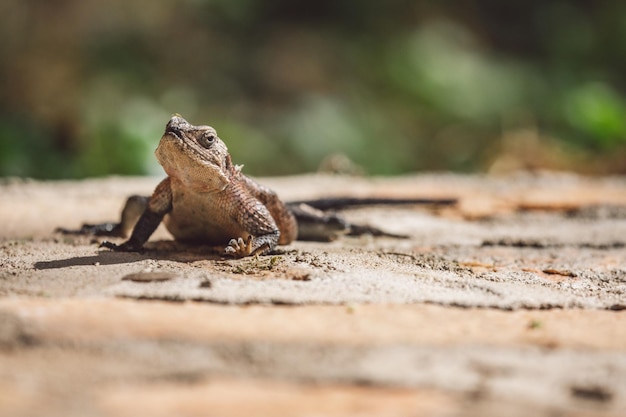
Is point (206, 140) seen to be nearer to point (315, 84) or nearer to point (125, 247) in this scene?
point (125, 247)

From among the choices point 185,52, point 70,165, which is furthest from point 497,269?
point 185,52

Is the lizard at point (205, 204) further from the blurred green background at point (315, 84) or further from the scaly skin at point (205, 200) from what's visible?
the blurred green background at point (315, 84)

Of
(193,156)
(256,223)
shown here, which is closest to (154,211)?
(193,156)

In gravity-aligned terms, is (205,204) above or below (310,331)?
above

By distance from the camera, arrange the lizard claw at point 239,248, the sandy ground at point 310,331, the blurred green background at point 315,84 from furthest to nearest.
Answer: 1. the blurred green background at point 315,84
2. the lizard claw at point 239,248
3. the sandy ground at point 310,331

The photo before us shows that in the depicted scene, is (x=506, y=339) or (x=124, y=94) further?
(x=124, y=94)

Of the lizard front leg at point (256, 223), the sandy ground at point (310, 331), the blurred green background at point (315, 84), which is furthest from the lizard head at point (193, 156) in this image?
the blurred green background at point (315, 84)

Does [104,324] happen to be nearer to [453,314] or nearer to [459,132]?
[453,314]
